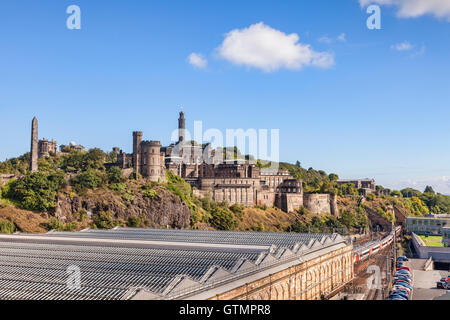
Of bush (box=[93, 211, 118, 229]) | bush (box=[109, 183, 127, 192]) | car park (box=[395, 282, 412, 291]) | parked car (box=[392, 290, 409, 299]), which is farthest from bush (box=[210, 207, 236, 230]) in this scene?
parked car (box=[392, 290, 409, 299])

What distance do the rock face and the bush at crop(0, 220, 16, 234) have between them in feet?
25.0

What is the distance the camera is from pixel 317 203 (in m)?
117

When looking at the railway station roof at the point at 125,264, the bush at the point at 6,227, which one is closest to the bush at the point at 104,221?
the bush at the point at 6,227

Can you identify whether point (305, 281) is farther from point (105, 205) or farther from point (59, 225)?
point (105, 205)

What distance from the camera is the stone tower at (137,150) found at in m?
83.9

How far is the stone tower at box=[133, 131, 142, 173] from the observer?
83.9 m

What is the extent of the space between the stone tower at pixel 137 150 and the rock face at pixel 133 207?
373 inches

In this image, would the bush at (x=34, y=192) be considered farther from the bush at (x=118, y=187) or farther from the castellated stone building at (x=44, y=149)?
the castellated stone building at (x=44, y=149)

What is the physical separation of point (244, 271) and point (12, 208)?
133ft

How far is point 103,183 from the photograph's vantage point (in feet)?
234

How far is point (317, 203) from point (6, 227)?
8424 centimetres

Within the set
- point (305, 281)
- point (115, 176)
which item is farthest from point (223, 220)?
point (305, 281)

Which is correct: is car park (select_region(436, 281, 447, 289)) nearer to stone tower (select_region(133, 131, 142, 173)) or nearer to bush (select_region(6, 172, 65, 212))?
bush (select_region(6, 172, 65, 212))
